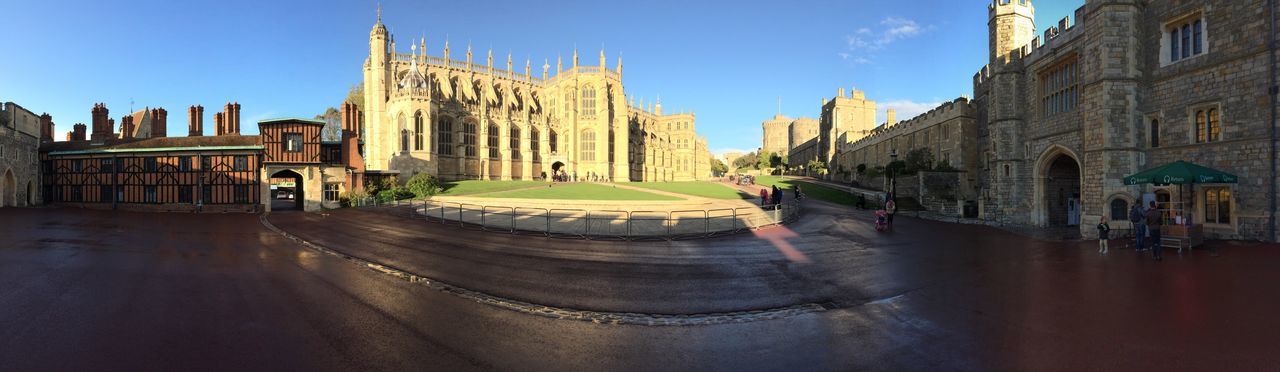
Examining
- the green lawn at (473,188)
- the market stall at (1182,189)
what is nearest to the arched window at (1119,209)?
the market stall at (1182,189)

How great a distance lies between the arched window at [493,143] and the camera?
1989 inches

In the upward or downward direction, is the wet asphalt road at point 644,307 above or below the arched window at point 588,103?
below

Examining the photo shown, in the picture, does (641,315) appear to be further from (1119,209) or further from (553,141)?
(553,141)

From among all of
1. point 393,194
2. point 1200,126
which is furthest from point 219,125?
point 1200,126

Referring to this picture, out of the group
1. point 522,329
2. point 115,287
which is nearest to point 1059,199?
point 522,329

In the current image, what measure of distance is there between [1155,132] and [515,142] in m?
48.4

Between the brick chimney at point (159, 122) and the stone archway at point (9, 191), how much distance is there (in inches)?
324

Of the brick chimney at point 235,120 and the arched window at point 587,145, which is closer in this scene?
the brick chimney at point 235,120

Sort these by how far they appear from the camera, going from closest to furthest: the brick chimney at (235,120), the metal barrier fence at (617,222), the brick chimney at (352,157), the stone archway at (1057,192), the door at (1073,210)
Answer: the metal barrier fence at (617,222) → the stone archway at (1057,192) → the door at (1073,210) → the brick chimney at (352,157) → the brick chimney at (235,120)

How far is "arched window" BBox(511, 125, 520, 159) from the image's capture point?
52.2 m

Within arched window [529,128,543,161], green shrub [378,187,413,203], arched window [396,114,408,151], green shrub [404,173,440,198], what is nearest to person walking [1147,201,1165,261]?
green shrub [404,173,440,198]

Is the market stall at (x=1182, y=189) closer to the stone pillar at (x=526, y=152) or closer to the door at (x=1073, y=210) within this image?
the door at (x=1073, y=210)

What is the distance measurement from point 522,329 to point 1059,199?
23.1 m

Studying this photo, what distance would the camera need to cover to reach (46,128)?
39250 millimetres
